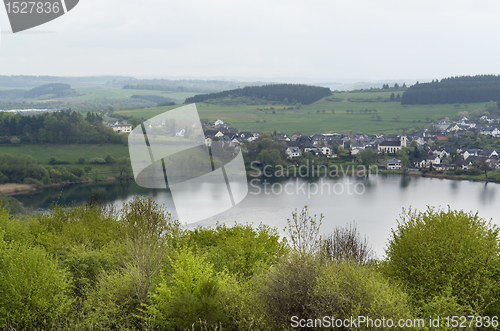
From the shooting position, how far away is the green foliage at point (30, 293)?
4.62m

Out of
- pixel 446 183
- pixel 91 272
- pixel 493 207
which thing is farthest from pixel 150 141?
pixel 446 183

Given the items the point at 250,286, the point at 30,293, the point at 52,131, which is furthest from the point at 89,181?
the point at 250,286

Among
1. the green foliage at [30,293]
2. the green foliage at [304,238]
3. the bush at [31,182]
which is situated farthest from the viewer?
the bush at [31,182]

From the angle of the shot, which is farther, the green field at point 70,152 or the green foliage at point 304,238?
the green field at point 70,152

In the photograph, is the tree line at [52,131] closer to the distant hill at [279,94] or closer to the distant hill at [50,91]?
Result: the distant hill at [279,94]

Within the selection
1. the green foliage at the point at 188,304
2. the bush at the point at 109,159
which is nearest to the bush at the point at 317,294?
the green foliage at the point at 188,304

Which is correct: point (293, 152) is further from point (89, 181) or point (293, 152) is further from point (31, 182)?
point (31, 182)

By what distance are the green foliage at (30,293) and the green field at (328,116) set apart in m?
35.4

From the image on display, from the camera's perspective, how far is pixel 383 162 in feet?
99.3

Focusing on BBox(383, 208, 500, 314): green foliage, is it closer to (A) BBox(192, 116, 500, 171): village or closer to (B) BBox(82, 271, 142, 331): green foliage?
(B) BBox(82, 271, 142, 331): green foliage

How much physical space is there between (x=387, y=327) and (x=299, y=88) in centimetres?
5544

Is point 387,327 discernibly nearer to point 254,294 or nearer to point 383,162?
point 254,294

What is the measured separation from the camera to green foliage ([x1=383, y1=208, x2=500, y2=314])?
475cm

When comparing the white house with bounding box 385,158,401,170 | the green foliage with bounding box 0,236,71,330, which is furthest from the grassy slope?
the green foliage with bounding box 0,236,71,330
